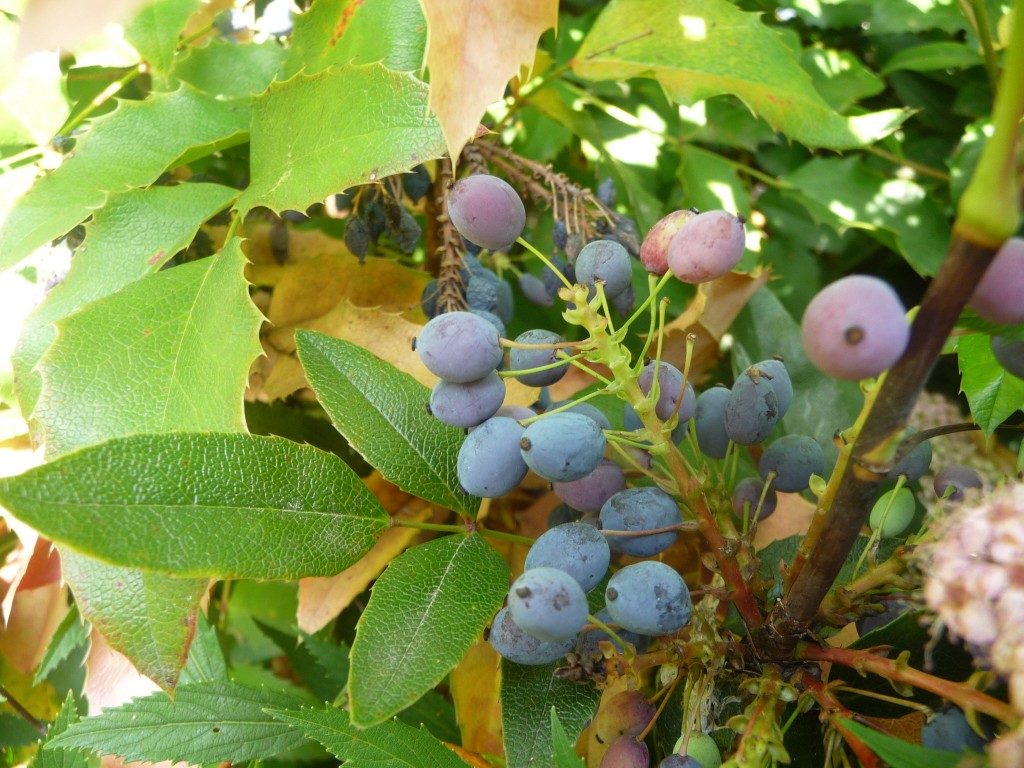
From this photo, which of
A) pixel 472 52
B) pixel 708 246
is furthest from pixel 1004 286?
pixel 472 52

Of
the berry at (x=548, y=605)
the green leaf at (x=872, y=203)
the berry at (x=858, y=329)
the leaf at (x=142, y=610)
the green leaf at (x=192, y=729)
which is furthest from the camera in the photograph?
the green leaf at (x=872, y=203)

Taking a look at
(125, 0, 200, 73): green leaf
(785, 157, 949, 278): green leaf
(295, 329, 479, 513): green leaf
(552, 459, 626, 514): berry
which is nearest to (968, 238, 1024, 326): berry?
(552, 459, 626, 514): berry

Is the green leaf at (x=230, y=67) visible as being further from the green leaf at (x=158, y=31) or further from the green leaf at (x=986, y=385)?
the green leaf at (x=986, y=385)

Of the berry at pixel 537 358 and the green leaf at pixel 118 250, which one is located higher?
the green leaf at pixel 118 250

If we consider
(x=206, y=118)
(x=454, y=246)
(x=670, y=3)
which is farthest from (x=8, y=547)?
(x=670, y=3)

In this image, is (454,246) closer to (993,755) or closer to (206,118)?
(206,118)

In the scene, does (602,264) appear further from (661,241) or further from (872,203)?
(872,203)

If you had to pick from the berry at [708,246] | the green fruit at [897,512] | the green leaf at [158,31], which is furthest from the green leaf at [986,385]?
the green leaf at [158,31]
